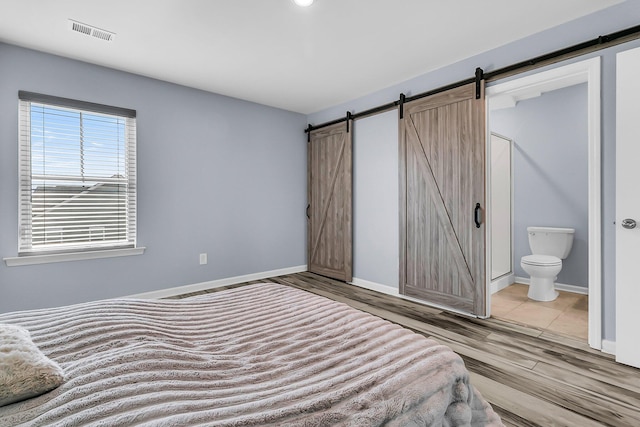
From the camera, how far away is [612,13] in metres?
2.29

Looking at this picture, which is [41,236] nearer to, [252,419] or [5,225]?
[5,225]

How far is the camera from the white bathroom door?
2.12m

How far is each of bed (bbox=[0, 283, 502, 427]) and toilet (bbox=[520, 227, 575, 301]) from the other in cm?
280

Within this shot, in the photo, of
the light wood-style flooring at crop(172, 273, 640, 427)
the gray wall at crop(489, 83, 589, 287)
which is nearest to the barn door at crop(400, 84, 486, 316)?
the light wood-style flooring at crop(172, 273, 640, 427)

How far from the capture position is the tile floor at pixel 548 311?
2.84 metres

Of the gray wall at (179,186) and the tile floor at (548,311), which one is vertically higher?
the gray wall at (179,186)

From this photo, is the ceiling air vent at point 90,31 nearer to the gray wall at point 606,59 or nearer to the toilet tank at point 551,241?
the gray wall at point 606,59

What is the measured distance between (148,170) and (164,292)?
1.44m

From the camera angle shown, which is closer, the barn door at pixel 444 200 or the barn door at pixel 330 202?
the barn door at pixel 444 200

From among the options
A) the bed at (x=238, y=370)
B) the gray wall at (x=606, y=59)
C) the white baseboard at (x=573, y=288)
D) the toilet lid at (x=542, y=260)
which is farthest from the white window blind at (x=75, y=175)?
the white baseboard at (x=573, y=288)

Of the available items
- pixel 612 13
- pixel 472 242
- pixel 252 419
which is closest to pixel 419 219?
pixel 472 242

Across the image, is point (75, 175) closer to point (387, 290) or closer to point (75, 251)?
point (75, 251)

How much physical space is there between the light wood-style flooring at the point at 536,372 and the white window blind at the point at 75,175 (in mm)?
3073

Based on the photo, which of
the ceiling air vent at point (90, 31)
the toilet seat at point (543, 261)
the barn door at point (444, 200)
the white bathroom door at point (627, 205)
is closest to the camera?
the white bathroom door at point (627, 205)
